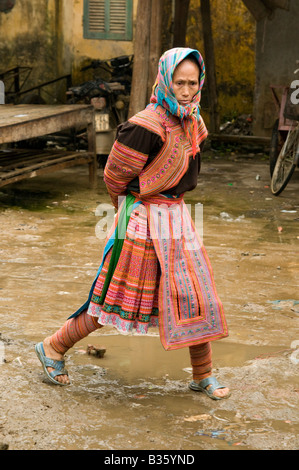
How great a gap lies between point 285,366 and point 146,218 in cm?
115

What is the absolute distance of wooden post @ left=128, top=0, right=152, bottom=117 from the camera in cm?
865

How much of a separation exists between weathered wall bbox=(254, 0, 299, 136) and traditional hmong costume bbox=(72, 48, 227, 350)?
8.73 m

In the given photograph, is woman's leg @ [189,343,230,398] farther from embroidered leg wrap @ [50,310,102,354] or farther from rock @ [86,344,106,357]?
rock @ [86,344,106,357]

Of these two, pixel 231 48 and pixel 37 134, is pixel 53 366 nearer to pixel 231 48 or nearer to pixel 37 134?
pixel 37 134

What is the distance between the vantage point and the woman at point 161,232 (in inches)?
128

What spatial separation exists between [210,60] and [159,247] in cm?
986

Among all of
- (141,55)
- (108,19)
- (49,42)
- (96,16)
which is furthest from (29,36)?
(141,55)

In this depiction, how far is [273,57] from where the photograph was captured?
1202 cm

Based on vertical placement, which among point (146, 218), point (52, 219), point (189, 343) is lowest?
point (52, 219)

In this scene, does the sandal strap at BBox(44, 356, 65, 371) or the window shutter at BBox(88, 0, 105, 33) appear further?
the window shutter at BBox(88, 0, 105, 33)

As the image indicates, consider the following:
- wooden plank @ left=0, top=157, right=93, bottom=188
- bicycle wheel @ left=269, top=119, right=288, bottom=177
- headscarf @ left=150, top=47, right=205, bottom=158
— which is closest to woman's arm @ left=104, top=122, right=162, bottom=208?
headscarf @ left=150, top=47, right=205, bottom=158

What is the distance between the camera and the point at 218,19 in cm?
1436
